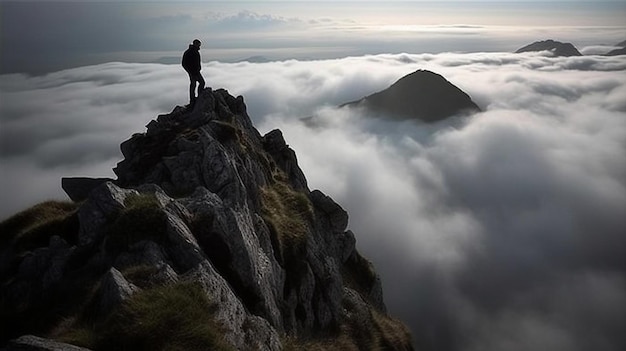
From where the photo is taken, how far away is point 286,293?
2188 cm

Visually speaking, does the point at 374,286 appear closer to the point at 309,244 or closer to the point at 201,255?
the point at 309,244

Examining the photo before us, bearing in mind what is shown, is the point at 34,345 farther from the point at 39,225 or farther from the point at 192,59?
the point at 192,59

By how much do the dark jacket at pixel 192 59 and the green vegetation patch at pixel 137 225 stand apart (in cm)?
2022

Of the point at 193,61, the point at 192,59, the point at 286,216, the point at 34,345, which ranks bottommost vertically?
the point at 286,216

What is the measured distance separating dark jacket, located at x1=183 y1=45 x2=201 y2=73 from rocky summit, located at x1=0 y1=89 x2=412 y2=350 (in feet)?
12.9

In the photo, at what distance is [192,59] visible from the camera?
32969mm

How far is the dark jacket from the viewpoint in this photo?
3250cm

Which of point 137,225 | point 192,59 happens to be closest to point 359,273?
point 192,59

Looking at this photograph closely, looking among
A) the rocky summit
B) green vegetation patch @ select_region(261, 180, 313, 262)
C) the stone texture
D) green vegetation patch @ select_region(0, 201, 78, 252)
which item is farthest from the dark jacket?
the stone texture

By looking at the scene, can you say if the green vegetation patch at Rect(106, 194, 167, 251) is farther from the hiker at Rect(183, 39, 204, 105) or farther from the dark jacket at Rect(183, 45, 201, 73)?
the dark jacket at Rect(183, 45, 201, 73)

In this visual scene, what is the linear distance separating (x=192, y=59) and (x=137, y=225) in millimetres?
21567

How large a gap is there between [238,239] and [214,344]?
7114 millimetres

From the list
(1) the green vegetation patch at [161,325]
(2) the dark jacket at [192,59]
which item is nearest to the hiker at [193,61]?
(2) the dark jacket at [192,59]

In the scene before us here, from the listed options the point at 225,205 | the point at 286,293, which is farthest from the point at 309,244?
the point at 225,205
